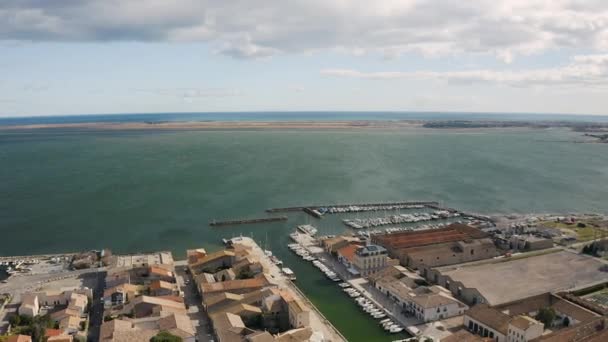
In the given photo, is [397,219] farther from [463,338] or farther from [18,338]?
[18,338]

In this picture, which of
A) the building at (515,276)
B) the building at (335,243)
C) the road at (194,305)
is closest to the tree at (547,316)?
the building at (515,276)

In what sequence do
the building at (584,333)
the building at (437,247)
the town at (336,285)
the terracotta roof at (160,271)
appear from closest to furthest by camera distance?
1. the building at (584,333)
2. the town at (336,285)
3. the terracotta roof at (160,271)
4. the building at (437,247)

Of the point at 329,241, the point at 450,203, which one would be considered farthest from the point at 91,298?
the point at 450,203

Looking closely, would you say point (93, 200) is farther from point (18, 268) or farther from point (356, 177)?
point (356, 177)

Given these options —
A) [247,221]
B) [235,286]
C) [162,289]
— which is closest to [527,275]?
[235,286]

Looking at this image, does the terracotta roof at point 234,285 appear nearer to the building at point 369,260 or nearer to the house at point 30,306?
the building at point 369,260

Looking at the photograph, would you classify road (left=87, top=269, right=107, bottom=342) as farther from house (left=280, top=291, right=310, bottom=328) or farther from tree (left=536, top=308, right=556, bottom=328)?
tree (left=536, top=308, right=556, bottom=328)
